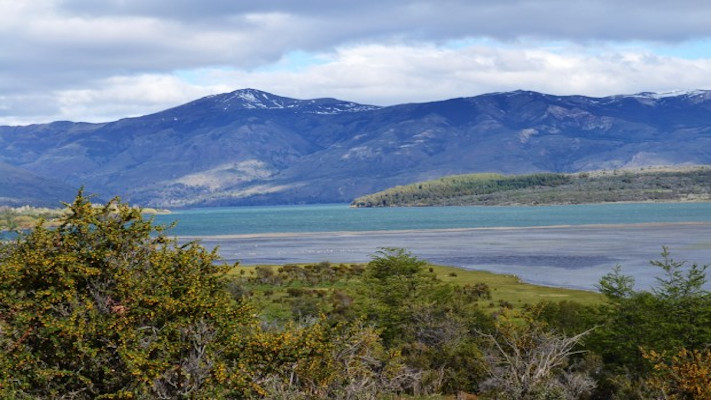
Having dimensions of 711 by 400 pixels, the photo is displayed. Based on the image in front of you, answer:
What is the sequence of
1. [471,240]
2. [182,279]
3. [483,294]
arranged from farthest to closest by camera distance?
1. [471,240]
2. [483,294]
3. [182,279]

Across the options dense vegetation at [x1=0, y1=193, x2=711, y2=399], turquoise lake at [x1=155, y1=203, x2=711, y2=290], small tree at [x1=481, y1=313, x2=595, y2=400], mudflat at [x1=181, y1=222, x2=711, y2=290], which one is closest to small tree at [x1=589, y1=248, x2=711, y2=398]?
small tree at [x1=481, y1=313, x2=595, y2=400]

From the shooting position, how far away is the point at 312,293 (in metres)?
70.8

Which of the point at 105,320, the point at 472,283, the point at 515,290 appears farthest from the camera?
the point at 472,283

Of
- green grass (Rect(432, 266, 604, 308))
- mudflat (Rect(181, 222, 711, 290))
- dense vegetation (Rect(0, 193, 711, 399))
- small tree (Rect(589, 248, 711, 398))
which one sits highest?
dense vegetation (Rect(0, 193, 711, 399))

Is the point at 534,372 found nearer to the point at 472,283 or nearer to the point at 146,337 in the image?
the point at 146,337

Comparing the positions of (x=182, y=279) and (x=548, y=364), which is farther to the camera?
(x=548, y=364)

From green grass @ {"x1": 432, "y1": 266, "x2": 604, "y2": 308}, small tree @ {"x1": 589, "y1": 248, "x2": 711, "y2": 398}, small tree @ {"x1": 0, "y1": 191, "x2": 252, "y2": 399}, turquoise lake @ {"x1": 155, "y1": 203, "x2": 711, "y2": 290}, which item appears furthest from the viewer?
turquoise lake @ {"x1": 155, "y1": 203, "x2": 711, "y2": 290}

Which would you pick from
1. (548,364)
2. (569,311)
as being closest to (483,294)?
(569,311)

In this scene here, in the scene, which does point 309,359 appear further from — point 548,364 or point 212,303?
point 548,364

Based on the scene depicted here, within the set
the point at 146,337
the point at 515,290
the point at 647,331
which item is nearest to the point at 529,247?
the point at 515,290

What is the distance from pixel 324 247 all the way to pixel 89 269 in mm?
124549

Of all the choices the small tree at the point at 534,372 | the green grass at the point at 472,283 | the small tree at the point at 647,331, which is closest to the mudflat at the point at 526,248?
the green grass at the point at 472,283

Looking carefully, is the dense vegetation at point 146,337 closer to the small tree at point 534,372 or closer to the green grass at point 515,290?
the small tree at point 534,372

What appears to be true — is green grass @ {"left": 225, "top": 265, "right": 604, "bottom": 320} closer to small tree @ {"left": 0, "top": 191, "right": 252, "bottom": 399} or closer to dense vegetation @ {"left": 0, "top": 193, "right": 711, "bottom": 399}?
dense vegetation @ {"left": 0, "top": 193, "right": 711, "bottom": 399}
